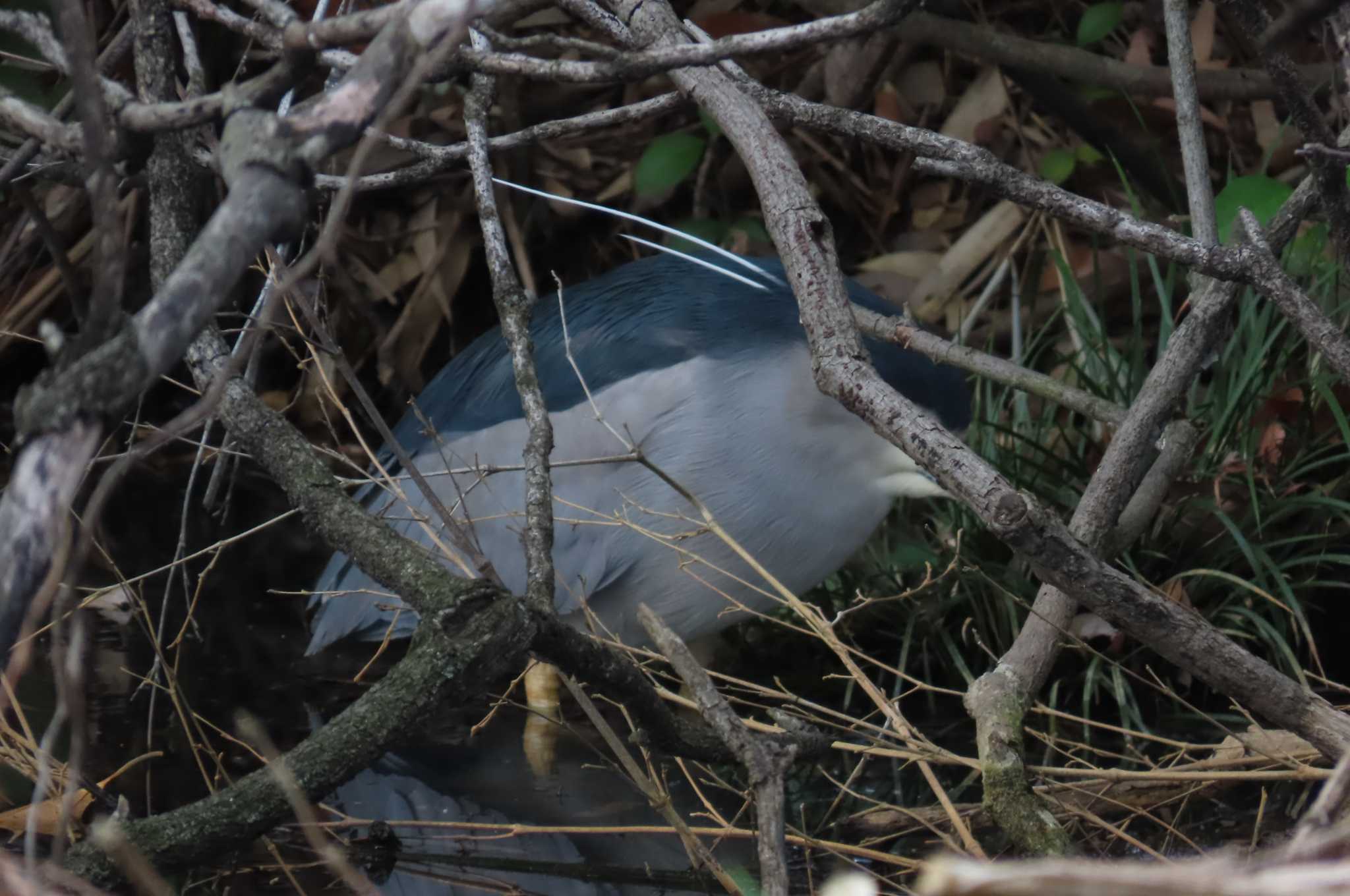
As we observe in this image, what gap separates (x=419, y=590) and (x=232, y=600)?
164 cm

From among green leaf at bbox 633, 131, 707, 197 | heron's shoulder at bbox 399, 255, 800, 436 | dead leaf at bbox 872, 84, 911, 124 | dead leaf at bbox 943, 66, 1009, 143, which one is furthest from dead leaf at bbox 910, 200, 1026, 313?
heron's shoulder at bbox 399, 255, 800, 436

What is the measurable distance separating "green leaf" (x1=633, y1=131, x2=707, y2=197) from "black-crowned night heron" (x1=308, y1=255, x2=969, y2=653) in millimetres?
371

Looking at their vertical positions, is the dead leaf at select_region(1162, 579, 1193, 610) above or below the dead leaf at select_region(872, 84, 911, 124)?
below

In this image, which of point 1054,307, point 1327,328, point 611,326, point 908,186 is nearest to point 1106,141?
point 1054,307

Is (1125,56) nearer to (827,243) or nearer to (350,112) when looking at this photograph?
(827,243)

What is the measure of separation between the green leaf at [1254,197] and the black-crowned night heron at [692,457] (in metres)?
0.49

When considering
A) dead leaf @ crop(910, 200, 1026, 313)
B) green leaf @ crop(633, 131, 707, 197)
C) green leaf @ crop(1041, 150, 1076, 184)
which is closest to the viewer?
green leaf @ crop(633, 131, 707, 197)

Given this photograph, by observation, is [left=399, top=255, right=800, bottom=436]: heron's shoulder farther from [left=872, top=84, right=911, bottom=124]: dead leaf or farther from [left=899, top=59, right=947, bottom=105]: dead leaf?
[left=899, top=59, right=947, bottom=105]: dead leaf

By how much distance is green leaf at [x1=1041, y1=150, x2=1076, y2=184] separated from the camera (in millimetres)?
2799

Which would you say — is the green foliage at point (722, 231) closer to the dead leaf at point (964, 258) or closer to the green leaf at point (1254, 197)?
the dead leaf at point (964, 258)

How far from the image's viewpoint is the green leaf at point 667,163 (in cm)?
260

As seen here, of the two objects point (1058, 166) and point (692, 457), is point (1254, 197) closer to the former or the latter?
point (692, 457)

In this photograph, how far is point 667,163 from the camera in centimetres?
262

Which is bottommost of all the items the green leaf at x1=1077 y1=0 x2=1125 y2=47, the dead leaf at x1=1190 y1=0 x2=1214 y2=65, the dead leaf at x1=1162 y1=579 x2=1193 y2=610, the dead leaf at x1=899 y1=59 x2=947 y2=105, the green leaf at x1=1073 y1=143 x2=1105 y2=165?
the dead leaf at x1=1162 y1=579 x2=1193 y2=610
